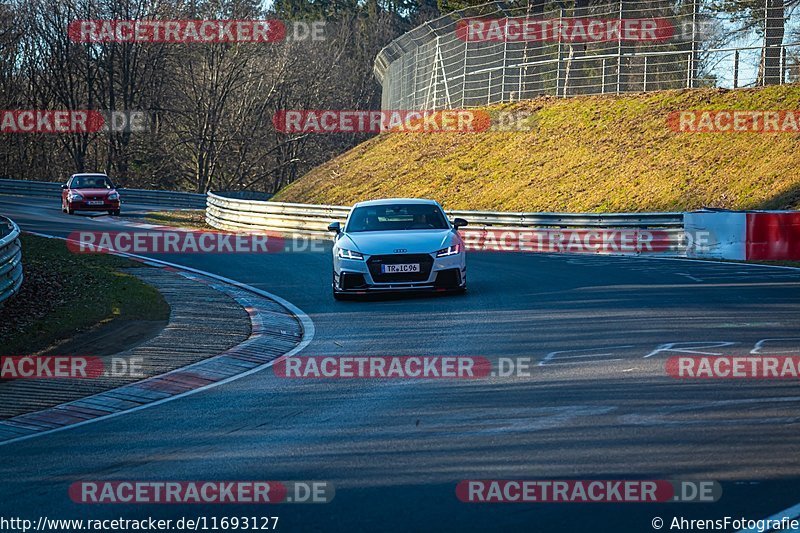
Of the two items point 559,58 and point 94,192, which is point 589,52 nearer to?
point 559,58

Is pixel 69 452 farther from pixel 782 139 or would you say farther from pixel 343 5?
pixel 343 5

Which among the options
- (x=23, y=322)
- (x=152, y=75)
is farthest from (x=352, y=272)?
(x=152, y=75)

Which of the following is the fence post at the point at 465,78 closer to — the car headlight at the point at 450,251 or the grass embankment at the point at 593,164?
the grass embankment at the point at 593,164

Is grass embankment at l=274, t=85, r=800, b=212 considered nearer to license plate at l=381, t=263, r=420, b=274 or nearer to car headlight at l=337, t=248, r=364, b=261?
license plate at l=381, t=263, r=420, b=274

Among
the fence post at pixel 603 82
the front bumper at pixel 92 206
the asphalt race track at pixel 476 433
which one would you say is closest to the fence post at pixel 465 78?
the fence post at pixel 603 82

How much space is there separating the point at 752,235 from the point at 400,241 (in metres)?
9.19

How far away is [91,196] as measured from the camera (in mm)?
37688

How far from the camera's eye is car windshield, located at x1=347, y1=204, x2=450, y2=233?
16609 millimetres

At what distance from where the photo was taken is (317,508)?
226 inches

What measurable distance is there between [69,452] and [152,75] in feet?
187

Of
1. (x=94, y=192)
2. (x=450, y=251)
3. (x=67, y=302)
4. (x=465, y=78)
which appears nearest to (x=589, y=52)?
(x=465, y=78)

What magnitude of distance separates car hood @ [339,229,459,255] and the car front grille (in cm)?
7

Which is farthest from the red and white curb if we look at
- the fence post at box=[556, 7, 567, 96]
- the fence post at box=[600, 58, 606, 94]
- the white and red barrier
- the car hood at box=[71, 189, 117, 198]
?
the fence post at box=[556, 7, 567, 96]

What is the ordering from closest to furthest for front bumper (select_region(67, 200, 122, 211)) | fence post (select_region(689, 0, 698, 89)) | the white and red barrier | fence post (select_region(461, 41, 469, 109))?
1. the white and red barrier
2. fence post (select_region(689, 0, 698, 89))
3. front bumper (select_region(67, 200, 122, 211))
4. fence post (select_region(461, 41, 469, 109))
